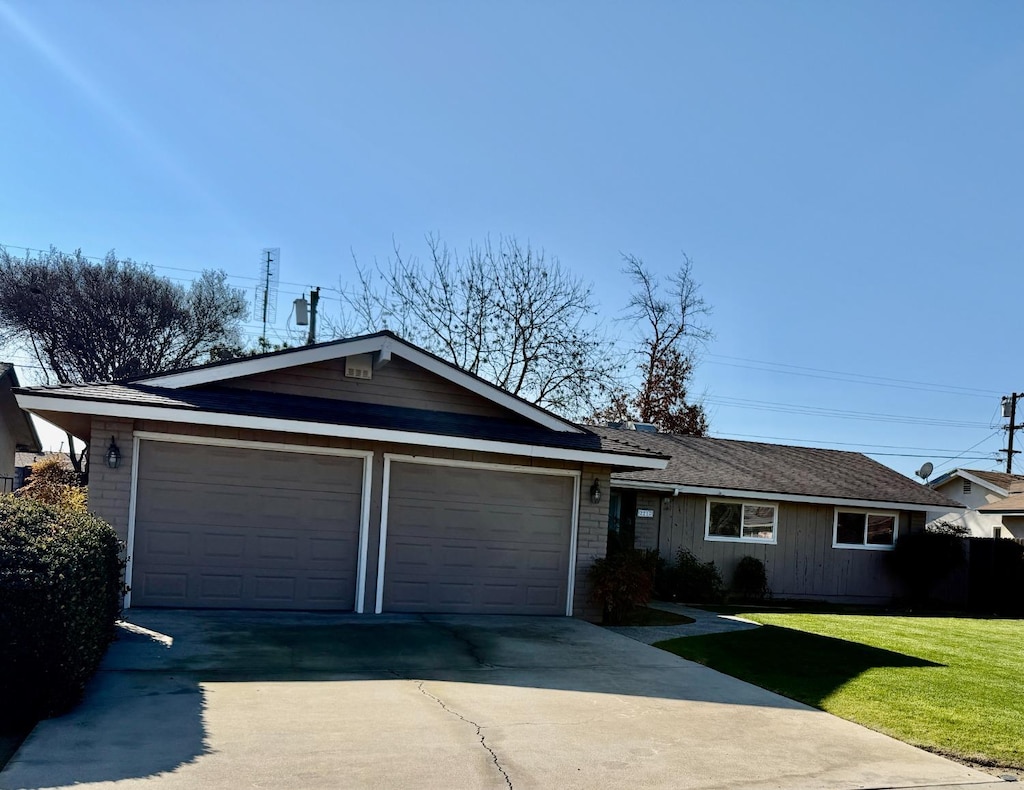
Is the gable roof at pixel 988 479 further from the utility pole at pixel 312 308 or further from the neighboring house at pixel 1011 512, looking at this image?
the utility pole at pixel 312 308

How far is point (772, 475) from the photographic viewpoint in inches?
862

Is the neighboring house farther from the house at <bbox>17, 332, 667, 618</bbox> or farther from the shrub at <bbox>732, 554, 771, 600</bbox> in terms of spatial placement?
the house at <bbox>17, 332, 667, 618</bbox>

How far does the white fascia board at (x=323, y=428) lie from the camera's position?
10258 mm

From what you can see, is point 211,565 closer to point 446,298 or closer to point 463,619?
point 463,619

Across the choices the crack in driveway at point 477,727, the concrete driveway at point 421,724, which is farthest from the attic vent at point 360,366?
the crack in driveway at point 477,727

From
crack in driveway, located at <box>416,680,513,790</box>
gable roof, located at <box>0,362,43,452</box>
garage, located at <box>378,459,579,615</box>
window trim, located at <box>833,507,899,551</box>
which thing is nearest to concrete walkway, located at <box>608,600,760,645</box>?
garage, located at <box>378,459,579,615</box>

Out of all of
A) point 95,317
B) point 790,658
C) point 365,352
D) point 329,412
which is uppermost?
point 95,317

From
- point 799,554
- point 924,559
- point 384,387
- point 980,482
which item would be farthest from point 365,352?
point 980,482

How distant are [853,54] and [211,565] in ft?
42.0

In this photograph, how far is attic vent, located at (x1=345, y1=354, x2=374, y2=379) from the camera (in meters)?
12.8

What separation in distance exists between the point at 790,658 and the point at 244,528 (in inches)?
288

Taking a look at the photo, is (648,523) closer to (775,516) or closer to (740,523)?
(740,523)

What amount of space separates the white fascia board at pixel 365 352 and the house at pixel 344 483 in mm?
23

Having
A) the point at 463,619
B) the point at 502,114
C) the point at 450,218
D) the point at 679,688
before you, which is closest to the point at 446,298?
the point at 450,218
